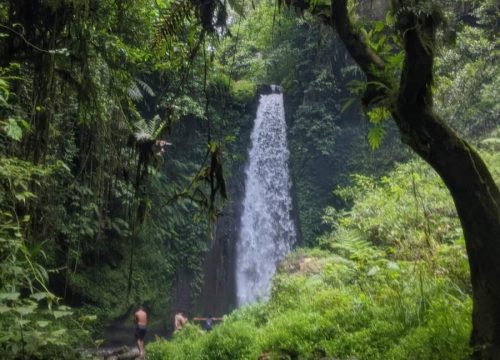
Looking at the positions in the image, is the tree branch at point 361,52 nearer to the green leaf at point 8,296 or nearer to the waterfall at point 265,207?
the green leaf at point 8,296

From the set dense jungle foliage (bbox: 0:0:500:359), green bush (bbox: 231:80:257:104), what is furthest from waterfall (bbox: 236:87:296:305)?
dense jungle foliage (bbox: 0:0:500:359)

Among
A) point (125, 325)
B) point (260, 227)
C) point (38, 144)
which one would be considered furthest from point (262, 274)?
point (38, 144)

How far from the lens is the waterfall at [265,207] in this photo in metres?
17.8

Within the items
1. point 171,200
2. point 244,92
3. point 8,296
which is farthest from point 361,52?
point 244,92

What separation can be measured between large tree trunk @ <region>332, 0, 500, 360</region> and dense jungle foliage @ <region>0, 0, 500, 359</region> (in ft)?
1.11

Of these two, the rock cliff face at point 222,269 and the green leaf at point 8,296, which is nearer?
the green leaf at point 8,296

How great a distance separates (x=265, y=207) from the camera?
62.2ft

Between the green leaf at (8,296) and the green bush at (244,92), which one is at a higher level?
the green bush at (244,92)

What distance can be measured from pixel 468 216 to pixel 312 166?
17.5m

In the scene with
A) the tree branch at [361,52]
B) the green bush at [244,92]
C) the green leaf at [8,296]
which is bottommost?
the green leaf at [8,296]

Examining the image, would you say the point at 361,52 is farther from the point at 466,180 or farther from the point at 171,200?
the point at 171,200

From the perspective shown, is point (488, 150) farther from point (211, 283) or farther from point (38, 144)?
point (38, 144)

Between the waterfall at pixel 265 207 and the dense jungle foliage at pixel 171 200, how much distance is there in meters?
1.03

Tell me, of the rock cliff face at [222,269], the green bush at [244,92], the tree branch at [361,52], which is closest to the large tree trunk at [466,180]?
the tree branch at [361,52]
